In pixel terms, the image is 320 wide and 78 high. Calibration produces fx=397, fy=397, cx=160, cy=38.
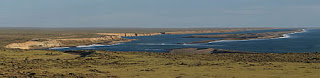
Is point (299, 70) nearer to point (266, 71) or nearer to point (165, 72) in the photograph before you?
point (266, 71)

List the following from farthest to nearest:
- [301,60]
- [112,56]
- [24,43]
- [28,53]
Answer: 1. [24,43]
2. [28,53]
3. [112,56]
4. [301,60]

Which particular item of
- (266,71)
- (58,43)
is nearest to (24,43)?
(58,43)

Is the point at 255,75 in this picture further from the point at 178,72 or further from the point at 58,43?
the point at 58,43

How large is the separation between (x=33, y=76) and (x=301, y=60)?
A: 32171mm

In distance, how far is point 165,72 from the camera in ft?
125

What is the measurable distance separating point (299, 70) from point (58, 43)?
84975mm

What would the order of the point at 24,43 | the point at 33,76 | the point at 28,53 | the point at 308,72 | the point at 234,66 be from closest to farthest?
the point at 33,76 < the point at 308,72 < the point at 234,66 < the point at 28,53 < the point at 24,43

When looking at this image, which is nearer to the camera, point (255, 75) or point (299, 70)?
point (255, 75)

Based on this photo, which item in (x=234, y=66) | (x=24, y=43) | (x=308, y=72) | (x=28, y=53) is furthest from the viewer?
(x=24, y=43)

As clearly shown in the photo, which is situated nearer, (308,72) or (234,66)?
(308,72)

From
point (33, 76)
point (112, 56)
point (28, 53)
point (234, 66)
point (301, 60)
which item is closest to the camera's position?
point (33, 76)

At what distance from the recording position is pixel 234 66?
142 feet

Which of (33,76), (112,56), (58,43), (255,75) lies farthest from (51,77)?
(58,43)

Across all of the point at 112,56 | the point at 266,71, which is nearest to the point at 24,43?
the point at 112,56
